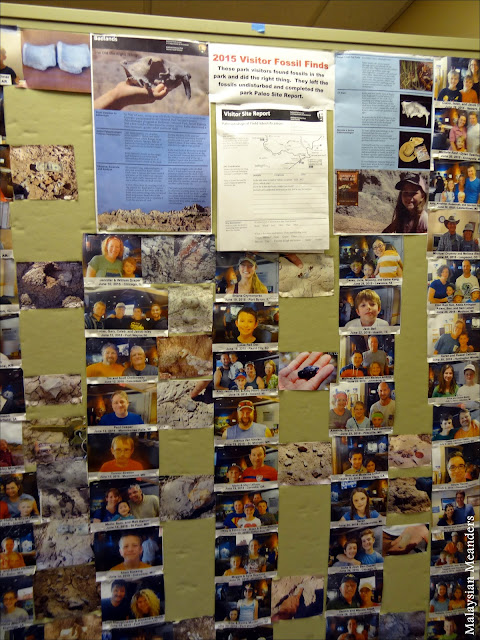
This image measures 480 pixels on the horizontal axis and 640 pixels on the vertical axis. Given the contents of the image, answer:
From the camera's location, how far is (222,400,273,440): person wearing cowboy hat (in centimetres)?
94

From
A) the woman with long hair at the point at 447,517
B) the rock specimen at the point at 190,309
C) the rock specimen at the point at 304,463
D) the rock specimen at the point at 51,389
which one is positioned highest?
the rock specimen at the point at 190,309

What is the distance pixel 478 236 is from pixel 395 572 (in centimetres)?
86

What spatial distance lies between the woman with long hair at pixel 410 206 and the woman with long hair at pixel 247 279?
32 cm

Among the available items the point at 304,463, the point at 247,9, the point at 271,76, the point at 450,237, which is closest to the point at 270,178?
the point at 271,76

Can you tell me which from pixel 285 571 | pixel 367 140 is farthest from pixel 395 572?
pixel 367 140

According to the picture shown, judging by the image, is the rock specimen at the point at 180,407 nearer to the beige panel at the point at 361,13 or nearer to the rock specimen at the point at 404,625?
the rock specimen at the point at 404,625

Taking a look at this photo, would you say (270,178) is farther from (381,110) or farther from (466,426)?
(466,426)

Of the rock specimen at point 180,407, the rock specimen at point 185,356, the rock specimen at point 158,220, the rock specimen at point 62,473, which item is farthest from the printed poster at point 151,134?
the rock specimen at point 62,473

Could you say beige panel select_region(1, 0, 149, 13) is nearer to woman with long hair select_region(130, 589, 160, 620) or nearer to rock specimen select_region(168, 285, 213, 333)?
rock specimen select_region(168, 285, 213, 333)

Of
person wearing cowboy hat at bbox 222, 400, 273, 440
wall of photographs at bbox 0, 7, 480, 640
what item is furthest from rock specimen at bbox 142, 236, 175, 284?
person wearing cowboy hat at bbox 222, 400, 273, 440

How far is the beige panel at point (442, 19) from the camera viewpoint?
3.96 feet

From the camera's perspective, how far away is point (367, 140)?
0.93m

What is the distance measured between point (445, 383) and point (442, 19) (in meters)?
1.17

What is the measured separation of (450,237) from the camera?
98 centimetres
